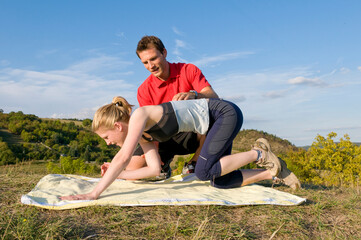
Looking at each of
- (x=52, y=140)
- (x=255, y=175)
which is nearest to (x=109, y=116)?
(x=255, y=175)

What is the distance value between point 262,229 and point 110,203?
1.42 metres

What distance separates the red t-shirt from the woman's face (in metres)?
1.43

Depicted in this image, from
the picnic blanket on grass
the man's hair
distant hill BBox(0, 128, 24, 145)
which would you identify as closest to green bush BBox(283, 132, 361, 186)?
the picnic blanket on grass

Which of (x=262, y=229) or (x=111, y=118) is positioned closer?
(x=262, y=229)

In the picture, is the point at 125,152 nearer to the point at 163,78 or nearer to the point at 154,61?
the point at 154,61

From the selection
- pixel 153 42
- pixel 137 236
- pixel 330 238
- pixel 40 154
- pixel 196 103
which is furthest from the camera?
pixel 40 154

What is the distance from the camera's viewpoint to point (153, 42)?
164 inches

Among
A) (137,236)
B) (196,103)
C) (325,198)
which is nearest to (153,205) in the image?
(137,236)

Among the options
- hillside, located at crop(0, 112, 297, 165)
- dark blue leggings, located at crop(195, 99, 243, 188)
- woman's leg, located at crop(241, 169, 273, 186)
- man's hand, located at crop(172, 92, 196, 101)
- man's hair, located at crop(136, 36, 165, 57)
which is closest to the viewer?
dark blue leggings, located at crop(195, 99, 243, 188)

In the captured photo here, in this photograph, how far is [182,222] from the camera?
257 cm

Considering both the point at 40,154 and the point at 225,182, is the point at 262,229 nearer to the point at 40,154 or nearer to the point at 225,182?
the point at 225,182

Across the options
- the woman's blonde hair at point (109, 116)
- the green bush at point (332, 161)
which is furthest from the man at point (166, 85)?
the green bush at point (332, 161)

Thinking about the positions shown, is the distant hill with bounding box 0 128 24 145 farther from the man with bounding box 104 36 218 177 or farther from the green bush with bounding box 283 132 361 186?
the man with bounding box 104 36 218 177

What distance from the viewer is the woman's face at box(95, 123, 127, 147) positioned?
Answer: 124 inches
